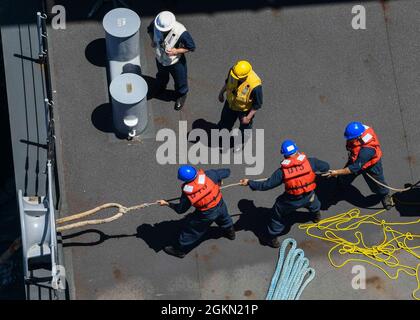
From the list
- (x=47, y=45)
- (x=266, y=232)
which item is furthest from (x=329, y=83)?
(x=47, y=45)

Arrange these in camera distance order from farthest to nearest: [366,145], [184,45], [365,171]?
[365,171] < [184,45] < [366,145]

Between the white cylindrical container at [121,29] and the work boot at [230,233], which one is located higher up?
the white cylindrical container at [121,29]

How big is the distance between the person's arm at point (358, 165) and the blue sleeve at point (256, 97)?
1388 millimetres

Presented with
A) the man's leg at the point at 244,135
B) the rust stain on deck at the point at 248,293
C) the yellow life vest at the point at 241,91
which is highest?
the yellow life vest at the point at 241,91

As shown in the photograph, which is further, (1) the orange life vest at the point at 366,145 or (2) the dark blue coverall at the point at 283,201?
(1) the orange life vest at the point at 366,145

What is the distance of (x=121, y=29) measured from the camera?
10266 millimetres

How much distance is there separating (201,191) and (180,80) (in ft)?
6.95

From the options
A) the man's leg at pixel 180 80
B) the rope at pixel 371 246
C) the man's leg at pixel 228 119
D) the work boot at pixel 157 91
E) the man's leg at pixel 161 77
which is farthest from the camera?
the work boot at pixel 157 91

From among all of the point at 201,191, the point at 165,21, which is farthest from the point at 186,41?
the point at 201,191

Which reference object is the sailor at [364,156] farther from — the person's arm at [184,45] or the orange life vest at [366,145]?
the person's arm at [184,45]

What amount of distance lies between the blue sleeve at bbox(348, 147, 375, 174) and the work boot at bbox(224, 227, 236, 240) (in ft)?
6.22

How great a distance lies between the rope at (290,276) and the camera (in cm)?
985

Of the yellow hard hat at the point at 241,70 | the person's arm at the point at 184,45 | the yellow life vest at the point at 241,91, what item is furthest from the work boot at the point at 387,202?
the person's arm at the point at 184,45

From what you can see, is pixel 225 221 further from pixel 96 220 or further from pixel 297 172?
pixel 96 220
